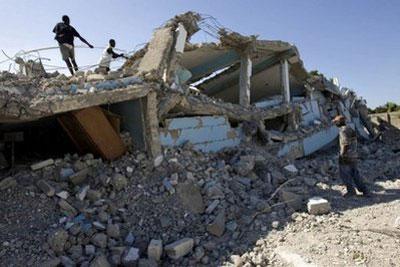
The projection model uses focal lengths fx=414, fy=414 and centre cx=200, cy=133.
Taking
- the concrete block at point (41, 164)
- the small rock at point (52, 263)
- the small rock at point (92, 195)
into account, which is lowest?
the small rock at point (52, 263)

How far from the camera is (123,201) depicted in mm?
5750

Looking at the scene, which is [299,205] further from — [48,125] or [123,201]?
[48,125]

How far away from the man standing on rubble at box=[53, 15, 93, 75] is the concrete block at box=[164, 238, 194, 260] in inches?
204

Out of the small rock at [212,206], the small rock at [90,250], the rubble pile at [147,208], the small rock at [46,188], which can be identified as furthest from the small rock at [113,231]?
the small rock at [212,206]

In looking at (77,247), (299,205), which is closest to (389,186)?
(299,205)

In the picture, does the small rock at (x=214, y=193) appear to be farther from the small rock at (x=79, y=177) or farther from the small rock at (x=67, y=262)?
the small rock at (x=67, y=262)

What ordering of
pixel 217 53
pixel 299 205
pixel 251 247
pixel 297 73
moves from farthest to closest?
pixel 297 73, pixel 217 53, pixel 299 205, pixel 251 247

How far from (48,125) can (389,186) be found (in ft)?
21.0

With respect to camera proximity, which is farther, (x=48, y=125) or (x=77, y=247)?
(x=48, y=125)

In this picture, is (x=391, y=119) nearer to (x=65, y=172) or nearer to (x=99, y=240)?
(x=65, y=172)

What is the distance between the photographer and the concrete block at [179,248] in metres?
4.84

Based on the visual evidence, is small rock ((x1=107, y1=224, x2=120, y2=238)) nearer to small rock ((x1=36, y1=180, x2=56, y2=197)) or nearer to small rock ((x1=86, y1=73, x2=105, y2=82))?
small rock ((x1=36, y1=180, x2=56, y2=197))

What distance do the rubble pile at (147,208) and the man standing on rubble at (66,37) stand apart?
3.33 metres

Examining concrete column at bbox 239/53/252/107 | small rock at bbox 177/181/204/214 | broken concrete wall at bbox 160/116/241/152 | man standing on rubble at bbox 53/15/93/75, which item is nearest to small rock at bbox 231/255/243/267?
small rock at bbox 177/181/204/214
